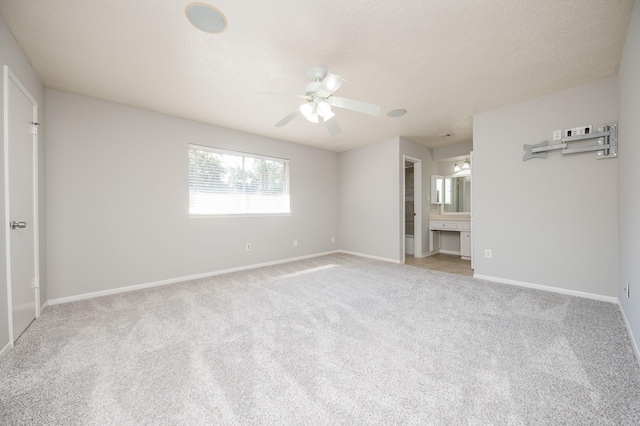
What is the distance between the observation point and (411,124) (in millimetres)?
4055

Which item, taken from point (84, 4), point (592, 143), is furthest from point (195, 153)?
point (592, 143)

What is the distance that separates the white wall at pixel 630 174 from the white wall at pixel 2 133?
4.52 metres

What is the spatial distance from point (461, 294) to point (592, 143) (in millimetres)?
2244

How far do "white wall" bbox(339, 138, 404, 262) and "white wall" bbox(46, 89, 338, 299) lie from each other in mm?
2272

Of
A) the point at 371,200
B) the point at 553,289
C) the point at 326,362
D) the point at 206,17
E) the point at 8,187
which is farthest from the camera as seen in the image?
the point at 371,200

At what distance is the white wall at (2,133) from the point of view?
1.78 meters

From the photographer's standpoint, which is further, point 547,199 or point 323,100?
point 547,199

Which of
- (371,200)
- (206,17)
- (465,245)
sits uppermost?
(206,17)

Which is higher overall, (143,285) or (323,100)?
(323,100)

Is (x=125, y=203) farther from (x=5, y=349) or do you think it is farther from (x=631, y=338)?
(x=631, y=338)

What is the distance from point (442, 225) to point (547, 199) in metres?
2.48

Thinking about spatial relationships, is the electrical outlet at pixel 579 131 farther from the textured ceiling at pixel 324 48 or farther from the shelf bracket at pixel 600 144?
the textured ceiling at pixel 324 48

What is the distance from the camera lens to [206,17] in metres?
1.78

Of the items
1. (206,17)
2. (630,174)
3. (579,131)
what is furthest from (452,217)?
(206,17)
